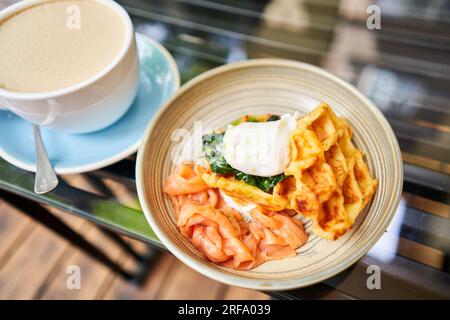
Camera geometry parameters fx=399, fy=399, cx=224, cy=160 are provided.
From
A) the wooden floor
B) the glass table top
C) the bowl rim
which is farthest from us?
the wooden floor

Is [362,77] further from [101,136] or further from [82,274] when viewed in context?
[82,274]

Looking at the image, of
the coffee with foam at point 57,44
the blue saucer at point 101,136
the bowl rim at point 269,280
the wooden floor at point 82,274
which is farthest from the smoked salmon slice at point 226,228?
the wooden floor at point 82,274

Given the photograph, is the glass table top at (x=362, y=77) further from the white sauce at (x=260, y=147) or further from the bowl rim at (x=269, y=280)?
the white sauce at (x=260, y=147)

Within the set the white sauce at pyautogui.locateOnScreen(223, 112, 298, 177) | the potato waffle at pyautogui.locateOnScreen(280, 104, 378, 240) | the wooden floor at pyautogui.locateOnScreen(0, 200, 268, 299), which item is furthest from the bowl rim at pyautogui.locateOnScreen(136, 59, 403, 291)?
the wooden floor at pyautogui.locateOnScreen(0, 200, 268, 299)

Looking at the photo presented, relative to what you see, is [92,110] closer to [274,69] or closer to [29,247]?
[274,69]

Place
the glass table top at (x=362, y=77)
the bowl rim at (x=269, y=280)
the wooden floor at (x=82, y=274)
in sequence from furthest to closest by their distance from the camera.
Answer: the wooden floor at (x=82, y=274) < the glass table top at (x=362, y=77) < the bowl rim at (x=269, y=280)

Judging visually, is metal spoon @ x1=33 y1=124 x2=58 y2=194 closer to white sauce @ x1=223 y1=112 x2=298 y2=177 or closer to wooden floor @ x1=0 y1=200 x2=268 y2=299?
white sauce @ x1=223 y1=112 x2=298 y2=177
